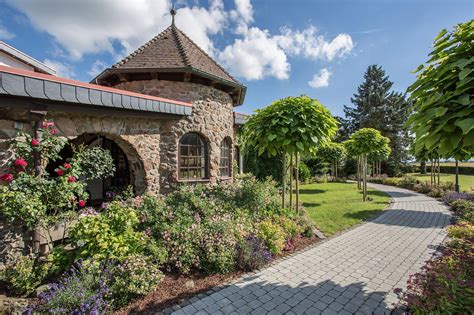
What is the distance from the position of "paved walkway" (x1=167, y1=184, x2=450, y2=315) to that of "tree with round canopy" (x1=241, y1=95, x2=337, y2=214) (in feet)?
8.80

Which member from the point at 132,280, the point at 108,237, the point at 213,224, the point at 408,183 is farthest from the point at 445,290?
the point at 408,183

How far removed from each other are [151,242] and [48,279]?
5.75 feet

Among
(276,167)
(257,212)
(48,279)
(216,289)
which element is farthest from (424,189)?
(48,279)

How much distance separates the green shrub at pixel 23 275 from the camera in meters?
3.54

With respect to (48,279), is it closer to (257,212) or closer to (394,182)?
(257,212)

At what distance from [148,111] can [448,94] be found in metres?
6.08

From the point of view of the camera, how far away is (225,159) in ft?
31.3

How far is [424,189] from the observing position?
579 inches

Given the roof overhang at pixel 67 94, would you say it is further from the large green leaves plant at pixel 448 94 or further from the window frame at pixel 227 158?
the large green leaves plant at pixel 448 94

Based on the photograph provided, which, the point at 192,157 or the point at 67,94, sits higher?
the point at 67,94

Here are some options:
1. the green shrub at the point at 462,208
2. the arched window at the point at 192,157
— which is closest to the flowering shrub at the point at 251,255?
the arched window at the point at 192,157

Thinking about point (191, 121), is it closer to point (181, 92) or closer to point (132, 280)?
point (181, 92)

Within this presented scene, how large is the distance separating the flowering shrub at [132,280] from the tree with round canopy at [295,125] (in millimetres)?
3788

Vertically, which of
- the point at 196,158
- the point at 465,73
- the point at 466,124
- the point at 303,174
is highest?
the point at 465,73
